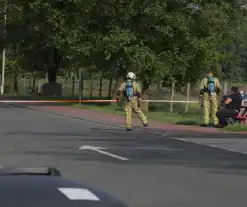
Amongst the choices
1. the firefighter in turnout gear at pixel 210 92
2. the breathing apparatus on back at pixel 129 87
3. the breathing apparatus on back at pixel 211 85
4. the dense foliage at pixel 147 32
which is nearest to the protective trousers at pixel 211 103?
the firefighter in turnout gear at pixel 210 92

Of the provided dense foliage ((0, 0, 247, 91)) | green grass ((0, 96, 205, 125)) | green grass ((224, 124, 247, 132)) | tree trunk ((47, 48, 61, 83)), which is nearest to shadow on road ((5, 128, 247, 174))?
green grass ((224, 124, 247, 132))

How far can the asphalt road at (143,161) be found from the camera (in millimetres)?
9203

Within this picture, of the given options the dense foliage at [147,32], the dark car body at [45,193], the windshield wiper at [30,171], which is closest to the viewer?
the dark car body at [45,193]

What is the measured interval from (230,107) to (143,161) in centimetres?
1011

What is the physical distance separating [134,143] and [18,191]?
13.7 meters

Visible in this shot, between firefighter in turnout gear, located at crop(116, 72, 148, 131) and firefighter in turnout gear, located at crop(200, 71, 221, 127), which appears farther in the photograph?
firefighter in turnout gear, located at crop(200, 71, 221, 127)

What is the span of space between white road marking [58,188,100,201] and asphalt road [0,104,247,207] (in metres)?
5.67

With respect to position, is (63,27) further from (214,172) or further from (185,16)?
(214,172)

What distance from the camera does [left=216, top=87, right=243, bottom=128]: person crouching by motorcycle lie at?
21734 mm

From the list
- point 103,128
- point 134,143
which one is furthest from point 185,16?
point 134,143

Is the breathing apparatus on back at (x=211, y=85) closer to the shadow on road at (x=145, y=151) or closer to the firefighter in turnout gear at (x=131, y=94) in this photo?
the firefighter in turnout gear at (x=131, y=94)

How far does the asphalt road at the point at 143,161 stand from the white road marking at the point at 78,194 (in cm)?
567

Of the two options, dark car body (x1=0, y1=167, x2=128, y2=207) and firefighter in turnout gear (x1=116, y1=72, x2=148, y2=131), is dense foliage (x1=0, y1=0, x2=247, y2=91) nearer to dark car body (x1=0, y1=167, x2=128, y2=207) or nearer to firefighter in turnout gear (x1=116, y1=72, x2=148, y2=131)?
firefighter in turnout gear (x1=116, y1=72, x2=148, y2=131)

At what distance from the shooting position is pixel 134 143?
53.5ft
